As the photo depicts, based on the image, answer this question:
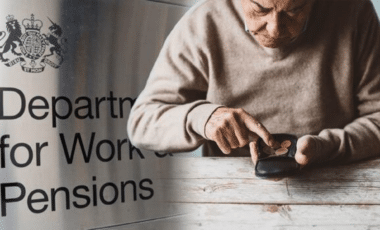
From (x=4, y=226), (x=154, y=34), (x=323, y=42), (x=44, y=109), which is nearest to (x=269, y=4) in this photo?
(x=323, y=42)

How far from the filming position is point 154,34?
82 centimetres

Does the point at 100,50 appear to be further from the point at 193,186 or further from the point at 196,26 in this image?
the point at 193,186

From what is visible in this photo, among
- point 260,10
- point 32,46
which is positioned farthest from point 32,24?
point 260,10

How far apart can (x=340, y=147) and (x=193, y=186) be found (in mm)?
267

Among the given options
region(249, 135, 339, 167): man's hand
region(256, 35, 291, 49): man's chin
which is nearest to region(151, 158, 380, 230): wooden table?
region(249, 135, 339, 167): man's hand

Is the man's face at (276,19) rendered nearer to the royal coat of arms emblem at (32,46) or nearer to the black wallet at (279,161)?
the black wallet at (279,161)

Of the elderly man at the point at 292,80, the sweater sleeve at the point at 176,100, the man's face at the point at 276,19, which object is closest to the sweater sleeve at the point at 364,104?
the elderly man at the point at 292,80

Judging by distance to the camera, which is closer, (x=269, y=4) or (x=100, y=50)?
(x=269, y=4)

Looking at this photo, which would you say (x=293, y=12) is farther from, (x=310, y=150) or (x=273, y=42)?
(x=310, y=150)

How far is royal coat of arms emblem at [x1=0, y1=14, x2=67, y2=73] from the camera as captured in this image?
74 centimetres

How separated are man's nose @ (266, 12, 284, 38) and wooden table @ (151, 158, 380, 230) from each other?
220 millimetres

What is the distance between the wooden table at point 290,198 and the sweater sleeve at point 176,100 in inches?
2.8

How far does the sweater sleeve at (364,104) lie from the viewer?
73cm

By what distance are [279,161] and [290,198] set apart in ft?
0.27
